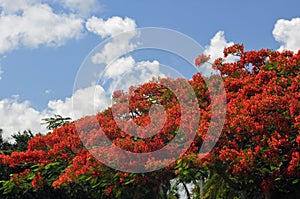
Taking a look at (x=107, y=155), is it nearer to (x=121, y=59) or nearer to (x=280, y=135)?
(x=121, y=59)

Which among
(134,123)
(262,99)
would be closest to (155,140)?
(134,123)

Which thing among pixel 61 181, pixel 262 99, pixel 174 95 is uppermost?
pixel 174 95

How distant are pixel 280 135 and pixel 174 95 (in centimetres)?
298

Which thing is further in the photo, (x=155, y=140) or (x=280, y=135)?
(x=155, y=140)

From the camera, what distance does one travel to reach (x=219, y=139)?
10.6 meters

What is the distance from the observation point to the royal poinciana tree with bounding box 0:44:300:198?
10.1m

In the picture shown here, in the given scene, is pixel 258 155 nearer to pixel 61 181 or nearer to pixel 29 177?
pixel 61 181

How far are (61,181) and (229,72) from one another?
539 centimetres

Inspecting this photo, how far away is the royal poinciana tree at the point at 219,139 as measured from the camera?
33.1 ft

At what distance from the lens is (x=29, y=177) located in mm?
14164

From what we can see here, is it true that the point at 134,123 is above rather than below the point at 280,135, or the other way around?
above

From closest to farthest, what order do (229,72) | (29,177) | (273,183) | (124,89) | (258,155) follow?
(258,155) < (273,183) < (124,89) < (229,72) < (29,177)

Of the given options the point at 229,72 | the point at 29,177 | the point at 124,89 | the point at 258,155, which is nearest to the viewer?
the point at 258,155

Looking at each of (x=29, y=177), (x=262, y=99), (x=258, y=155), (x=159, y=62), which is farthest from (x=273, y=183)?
(x=29, y=177)
